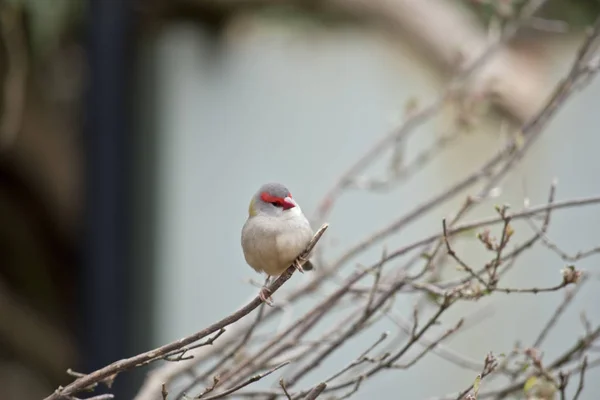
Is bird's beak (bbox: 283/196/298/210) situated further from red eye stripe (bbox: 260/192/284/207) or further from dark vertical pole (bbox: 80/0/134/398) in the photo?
dark vertical pole (bbox: 80/0/134/398)

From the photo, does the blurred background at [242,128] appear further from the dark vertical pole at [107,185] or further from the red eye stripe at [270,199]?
the red eye stripe at [270,199]

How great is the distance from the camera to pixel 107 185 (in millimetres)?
3533

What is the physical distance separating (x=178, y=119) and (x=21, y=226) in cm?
101

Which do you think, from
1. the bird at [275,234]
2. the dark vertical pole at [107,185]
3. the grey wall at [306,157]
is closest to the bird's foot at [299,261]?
the bird at [275,234]

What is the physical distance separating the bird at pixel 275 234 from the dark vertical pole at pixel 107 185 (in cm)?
226

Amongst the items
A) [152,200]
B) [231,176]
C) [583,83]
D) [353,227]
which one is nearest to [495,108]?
[353,227]

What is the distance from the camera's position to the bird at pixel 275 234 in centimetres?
128

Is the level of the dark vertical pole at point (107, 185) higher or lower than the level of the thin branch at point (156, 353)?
higher

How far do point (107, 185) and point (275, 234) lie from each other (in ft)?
7.74

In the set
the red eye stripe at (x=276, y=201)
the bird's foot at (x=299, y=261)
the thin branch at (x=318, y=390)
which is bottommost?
the thin branch at (x=318, y=390)

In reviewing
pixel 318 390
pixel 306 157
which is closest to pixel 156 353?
pixel 318 390

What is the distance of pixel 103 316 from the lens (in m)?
3.46

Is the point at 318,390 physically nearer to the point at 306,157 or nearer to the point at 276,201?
the point at 276,201

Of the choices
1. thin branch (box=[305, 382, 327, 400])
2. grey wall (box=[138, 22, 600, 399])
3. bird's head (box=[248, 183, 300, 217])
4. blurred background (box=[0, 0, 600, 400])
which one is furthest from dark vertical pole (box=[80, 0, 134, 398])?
thin branch (box=[305, 382, 327, 400])
